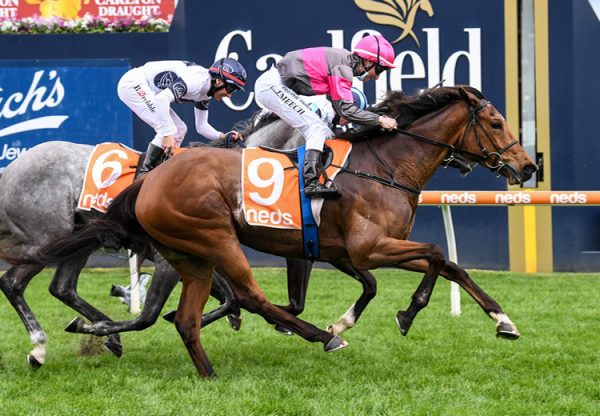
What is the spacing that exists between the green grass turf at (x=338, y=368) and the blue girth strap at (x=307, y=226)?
2.17 ft

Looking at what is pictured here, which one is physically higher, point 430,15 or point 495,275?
point 430,15

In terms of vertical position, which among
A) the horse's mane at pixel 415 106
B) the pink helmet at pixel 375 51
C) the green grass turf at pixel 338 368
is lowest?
the green grass turf at pixel 338 368

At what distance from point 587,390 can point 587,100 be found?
18.1 ft

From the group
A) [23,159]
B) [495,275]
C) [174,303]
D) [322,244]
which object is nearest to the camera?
[322,244]

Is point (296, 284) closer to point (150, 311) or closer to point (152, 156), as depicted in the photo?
point (150, 311)

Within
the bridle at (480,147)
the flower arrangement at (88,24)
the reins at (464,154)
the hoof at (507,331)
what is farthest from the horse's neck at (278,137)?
the flower arrangement at (88,24)

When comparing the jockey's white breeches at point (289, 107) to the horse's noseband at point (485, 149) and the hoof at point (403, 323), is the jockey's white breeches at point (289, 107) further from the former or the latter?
the hoof at point (403, 323)

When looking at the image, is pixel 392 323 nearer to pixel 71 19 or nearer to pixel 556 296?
pixel 556 296

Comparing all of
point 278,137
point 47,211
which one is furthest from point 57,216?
point 278,137

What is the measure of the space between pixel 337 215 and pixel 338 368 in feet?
2.86

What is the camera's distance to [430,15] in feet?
33.4

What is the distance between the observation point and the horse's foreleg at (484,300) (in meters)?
5.28

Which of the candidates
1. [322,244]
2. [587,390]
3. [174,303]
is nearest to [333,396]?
[322,244]

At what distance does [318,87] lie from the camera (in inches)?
225
